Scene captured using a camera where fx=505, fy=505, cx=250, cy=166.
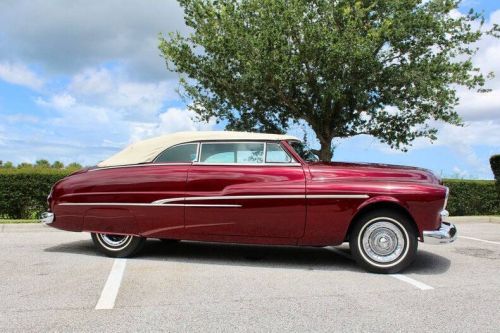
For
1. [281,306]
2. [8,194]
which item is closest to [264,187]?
[281,306]

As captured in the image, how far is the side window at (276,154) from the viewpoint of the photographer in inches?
259

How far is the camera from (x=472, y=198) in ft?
51.6

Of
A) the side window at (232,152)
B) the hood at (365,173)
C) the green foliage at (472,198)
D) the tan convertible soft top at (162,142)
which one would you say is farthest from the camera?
the green foliage at (472,198)

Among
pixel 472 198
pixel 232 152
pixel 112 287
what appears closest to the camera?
pixel 112 287

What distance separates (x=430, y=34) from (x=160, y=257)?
44.1ft

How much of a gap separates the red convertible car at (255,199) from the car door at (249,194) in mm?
13

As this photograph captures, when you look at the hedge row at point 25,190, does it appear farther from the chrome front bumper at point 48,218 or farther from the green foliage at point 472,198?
the green foliage at point 472,198

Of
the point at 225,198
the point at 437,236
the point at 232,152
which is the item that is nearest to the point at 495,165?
the point at 437,236

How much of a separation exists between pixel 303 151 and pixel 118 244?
2.90m

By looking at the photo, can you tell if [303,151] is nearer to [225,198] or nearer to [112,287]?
[225,198]

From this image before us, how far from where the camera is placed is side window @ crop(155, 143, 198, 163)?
6859mm

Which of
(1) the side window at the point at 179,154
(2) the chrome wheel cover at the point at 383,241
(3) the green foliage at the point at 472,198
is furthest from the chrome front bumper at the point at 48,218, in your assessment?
(3) the green foliage at the point at 472,198

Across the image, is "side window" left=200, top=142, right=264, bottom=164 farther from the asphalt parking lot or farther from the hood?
the asphalt parking lot

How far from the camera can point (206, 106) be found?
18609mm
